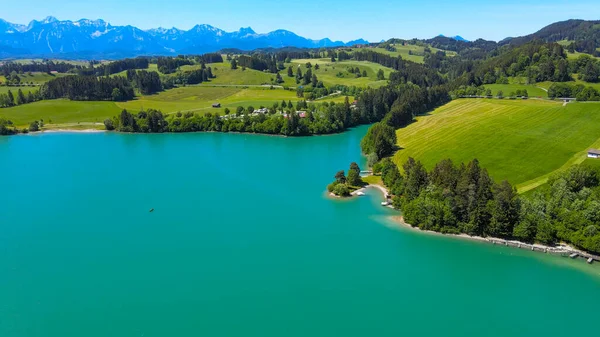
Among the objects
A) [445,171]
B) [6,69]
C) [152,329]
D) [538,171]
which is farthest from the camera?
[6,69]

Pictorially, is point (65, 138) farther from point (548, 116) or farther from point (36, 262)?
point (548, 116)

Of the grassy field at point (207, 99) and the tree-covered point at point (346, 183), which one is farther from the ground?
the grassy field at point (207, 99)

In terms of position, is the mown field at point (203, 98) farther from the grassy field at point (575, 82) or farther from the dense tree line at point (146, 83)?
the grassy field at point (575, 82)

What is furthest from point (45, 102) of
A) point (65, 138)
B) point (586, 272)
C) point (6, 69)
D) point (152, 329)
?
point (586, 272)

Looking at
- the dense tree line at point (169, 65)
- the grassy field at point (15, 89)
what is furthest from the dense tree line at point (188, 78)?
the grassy field at point (15, 89)

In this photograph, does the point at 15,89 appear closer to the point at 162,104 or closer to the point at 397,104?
the point at 162,104

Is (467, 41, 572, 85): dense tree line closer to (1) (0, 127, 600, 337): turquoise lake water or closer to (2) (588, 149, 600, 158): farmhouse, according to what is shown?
(2) (588, 149, 600, 158): farmhouse
